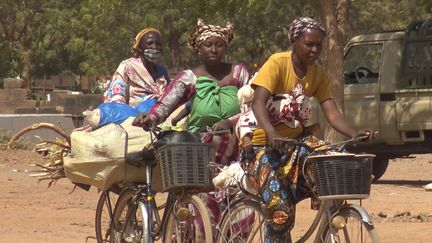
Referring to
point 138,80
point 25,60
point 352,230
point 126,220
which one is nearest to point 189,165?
point 126,220

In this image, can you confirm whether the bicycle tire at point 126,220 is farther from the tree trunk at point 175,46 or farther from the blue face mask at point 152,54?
the tree trunk at point 175,46

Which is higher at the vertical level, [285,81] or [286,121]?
[285,81]

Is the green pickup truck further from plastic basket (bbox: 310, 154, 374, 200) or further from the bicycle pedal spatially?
plastic basket (bbox: 310, 154, 374, 200)

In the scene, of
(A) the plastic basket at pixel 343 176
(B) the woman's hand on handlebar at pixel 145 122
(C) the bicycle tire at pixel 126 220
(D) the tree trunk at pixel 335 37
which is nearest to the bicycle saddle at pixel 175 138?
(B) the woman's hand on handlebar at pixel 145 122

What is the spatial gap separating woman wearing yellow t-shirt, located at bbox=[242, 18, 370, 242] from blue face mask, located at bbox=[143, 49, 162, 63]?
1.80 metres

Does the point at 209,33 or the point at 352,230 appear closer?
the point at 352,230

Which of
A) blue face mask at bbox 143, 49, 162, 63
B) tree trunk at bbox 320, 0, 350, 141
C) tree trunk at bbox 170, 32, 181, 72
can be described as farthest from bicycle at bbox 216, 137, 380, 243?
tree trunk at bbox 170, 32, 181, 72

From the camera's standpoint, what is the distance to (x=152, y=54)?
319 inches

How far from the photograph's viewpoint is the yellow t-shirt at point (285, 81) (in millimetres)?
6297

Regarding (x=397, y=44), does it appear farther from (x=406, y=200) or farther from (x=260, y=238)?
(x=260, y=238)

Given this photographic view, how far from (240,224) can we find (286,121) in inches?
27.4

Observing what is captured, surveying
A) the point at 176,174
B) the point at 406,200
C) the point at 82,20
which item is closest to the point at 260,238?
the point at 176,174

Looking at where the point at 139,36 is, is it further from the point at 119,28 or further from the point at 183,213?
the point at 119,28

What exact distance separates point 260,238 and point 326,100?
87cm
